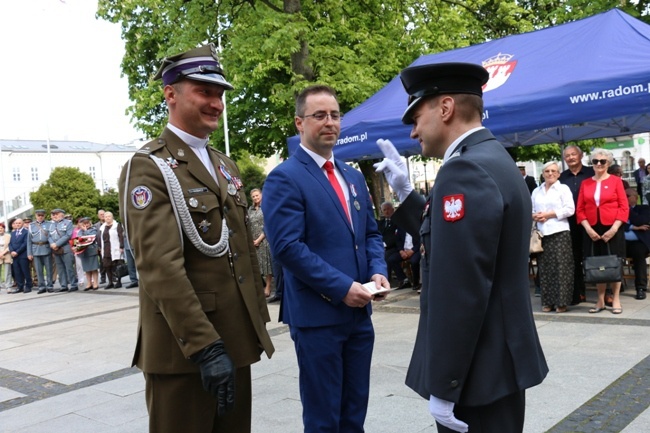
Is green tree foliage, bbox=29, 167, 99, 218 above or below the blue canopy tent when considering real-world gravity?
above

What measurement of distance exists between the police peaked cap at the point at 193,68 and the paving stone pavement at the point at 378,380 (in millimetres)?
2616

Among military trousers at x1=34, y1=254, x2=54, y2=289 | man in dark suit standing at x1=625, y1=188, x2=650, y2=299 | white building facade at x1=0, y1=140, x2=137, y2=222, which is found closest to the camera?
man in dark suit standing at x1=625, y1=188, x2=650, y2=299

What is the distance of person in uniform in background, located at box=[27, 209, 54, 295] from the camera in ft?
51.2

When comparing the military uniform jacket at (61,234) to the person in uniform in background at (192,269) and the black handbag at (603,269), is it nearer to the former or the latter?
the black handbag at (603,269)

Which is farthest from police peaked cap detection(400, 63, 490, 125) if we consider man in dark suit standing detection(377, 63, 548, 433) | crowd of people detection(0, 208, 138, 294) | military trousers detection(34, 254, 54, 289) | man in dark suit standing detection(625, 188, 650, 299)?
military trousers detection(34, 254, 54, 289)

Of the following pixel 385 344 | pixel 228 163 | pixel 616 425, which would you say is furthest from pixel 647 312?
pixel 228 163

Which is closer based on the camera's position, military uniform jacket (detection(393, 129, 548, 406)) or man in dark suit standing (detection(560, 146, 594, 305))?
military uniform jacket (detection(393, 129, 548, 406))

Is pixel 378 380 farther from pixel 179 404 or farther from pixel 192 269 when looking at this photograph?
pixel 192 269

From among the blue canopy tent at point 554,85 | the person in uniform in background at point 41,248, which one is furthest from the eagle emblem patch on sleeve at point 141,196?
the person in uniform in background at point 41,248

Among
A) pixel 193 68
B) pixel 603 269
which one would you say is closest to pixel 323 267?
pixel 193 68

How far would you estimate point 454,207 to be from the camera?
1944mm

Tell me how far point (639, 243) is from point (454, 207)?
749cm

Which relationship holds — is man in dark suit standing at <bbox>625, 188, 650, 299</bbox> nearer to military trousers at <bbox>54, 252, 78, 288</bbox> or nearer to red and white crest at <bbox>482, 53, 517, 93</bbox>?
red and white crest at <bbox>482, 53, 517, 93</bbox>

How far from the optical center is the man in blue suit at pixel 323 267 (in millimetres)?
2988
